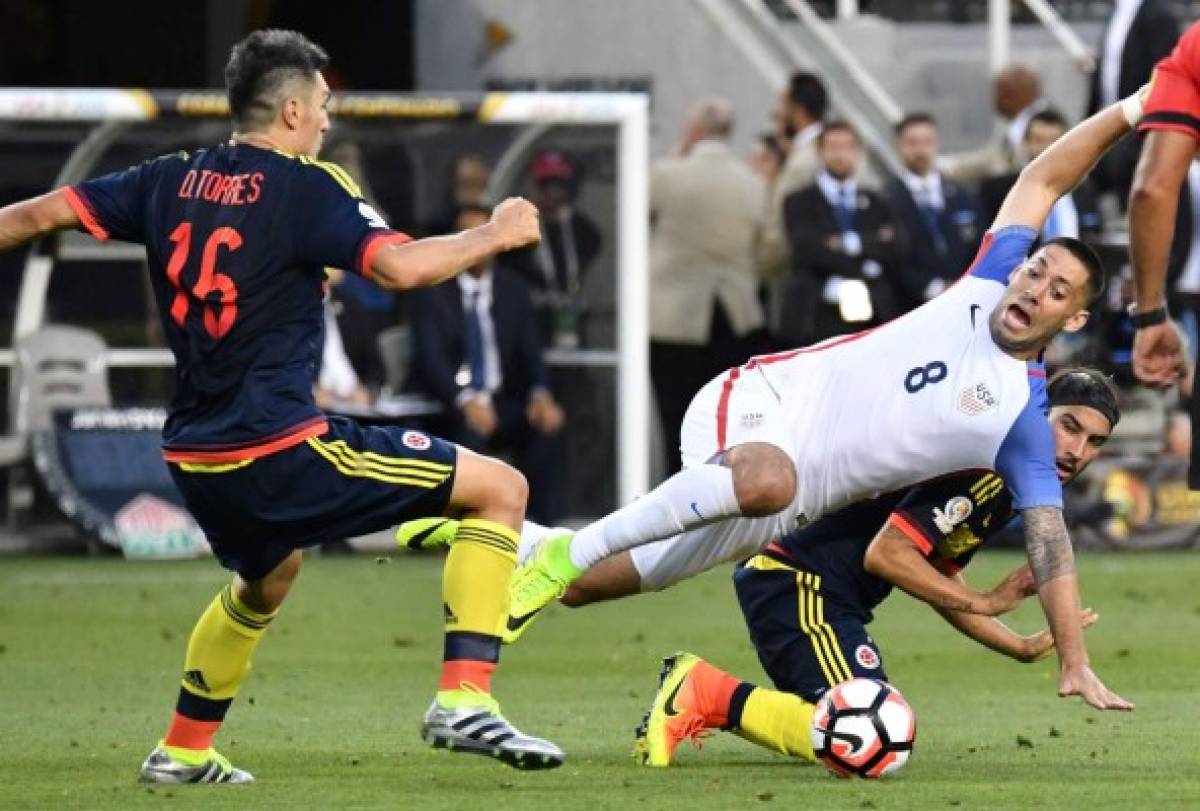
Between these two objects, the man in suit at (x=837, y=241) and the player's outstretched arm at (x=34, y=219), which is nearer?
the player's outstretched arm at (x=34, y=219)

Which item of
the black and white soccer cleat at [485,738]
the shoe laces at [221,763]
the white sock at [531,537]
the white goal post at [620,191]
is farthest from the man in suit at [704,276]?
the black and white soccer cleat at [485,738]

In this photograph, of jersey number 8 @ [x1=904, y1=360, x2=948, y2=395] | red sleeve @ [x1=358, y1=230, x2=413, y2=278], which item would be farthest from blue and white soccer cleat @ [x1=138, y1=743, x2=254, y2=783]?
jersey number 8 @ [x1=904, y1=360, x2=948, y2=395]

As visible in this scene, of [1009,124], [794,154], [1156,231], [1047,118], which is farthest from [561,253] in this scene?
[1156,231]

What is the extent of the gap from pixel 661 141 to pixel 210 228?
43.1 feet

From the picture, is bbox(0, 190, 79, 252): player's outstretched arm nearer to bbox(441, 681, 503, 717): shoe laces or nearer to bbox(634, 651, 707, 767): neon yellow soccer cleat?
bbox(441, 681, 503, 717): shoe laces

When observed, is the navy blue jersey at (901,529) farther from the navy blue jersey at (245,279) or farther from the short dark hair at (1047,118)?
the short dark hair at (1047,118)

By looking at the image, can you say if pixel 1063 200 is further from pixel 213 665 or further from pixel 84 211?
pixel 84 211

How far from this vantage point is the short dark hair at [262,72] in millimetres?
7977

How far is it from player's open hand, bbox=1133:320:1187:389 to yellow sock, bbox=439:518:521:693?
1.76 metres

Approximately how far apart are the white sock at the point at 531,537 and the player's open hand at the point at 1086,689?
5.72 ft

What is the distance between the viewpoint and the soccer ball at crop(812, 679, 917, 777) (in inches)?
328

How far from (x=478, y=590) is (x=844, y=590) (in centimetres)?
143

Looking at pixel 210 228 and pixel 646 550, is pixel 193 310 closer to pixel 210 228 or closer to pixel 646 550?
pixel 210 228

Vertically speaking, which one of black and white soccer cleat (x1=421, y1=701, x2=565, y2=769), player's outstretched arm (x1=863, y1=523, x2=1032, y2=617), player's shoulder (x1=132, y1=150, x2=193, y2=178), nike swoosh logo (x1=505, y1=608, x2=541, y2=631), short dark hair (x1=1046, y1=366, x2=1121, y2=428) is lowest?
black and white soccer cleat (x1=421, y1=701, x2=565, y2=769)
